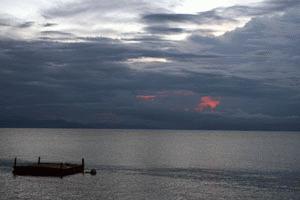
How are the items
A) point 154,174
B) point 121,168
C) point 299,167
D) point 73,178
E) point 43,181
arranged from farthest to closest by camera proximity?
point 299,167
point 121,168
point 154,174
point 73,178
point 43,181

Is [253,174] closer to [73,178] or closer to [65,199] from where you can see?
[73,178]

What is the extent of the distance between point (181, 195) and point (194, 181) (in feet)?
63.1

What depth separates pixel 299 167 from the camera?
139 meters

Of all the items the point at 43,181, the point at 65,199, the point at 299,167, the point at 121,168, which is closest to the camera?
the point at 65,199

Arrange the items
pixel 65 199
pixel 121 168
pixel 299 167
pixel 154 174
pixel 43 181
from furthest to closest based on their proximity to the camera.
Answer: pixel 299 167 → pixel 121 168 → pixel 154 174 → pixel 43 181 → pixel 65 199

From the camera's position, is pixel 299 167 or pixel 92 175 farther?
pixel 299 167

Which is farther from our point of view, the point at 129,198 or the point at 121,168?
the point at 121,168

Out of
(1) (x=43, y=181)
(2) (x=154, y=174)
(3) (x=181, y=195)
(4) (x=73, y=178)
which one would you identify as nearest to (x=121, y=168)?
(2) (x=154, y=174)

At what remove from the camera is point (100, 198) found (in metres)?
79.2

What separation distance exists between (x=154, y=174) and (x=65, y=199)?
40.0 m

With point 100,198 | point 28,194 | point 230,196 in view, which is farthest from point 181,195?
point 28,194

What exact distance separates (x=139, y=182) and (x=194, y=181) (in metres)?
12.7

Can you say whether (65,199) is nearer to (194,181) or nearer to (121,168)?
(194,181)

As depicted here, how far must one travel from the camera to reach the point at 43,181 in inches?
3871
